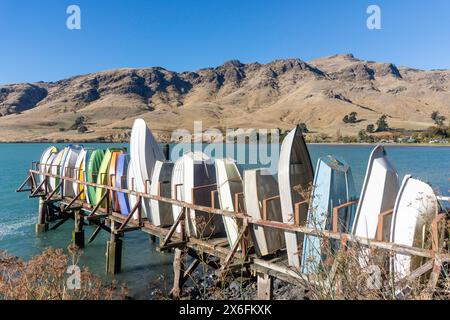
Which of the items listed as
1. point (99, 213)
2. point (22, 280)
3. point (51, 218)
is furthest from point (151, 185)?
point (51, 218)

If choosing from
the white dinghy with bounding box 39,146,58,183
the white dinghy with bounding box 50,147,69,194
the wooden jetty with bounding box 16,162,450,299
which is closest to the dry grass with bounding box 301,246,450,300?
the wooden jetty with bounding box 16,162,450,299

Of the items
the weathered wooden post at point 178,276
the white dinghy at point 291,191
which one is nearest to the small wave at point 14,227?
the weathered wooden post at point 178,276

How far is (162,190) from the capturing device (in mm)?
10336

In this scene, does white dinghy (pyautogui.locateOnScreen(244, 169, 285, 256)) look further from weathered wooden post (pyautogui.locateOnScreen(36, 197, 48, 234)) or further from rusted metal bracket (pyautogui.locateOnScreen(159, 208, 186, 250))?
weathered wooden post (pyautogui.locateOnScreen(36, 197, 48, 234))

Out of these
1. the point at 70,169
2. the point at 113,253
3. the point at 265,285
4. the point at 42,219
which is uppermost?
the point at 70,169

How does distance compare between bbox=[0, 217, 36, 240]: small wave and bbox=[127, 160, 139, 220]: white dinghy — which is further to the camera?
bbox=[0, 217, 36, 240]: small wave

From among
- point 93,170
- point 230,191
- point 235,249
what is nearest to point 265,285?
point 235,249

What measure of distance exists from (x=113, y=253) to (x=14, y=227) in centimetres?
1051

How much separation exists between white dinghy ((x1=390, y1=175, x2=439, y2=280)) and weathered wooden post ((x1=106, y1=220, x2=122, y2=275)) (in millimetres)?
9070

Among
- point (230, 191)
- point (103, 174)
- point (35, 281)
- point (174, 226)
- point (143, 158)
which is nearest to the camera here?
point (35, 281)

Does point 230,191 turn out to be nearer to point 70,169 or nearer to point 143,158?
point 143,158

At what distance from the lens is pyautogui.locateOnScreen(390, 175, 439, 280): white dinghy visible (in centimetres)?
527

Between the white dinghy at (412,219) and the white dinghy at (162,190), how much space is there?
21.4 ft
